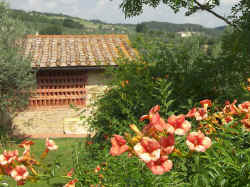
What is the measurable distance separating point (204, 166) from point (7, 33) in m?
9.41

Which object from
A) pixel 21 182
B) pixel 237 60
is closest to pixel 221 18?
pixel 237 60

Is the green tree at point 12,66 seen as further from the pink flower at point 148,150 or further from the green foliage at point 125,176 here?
the pink flower at point 148,150

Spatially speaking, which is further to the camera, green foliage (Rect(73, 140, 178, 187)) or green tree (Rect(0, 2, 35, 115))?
green tree (Rect(0, 2, 35, 115))

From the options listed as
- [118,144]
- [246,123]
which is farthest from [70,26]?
[118,144]

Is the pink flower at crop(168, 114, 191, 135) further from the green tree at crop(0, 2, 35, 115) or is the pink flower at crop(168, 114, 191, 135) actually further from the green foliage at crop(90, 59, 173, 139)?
the green tree at crop(0, 2, 35, 115)

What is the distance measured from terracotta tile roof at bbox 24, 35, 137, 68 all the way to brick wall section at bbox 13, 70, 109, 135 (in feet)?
2.52

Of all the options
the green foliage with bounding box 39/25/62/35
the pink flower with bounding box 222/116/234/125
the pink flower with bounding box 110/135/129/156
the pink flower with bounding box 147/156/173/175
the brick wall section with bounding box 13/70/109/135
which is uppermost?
the green foliage with bounding box 39/25/62/35

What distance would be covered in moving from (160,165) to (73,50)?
36.7 feet

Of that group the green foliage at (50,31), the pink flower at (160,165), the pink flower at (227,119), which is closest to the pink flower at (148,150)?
the pink flower at (160,165)

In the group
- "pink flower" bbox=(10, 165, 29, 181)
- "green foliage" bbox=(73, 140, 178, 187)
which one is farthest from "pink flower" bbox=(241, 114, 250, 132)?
"pink flower" bbox=(10, 165, 29, 181)

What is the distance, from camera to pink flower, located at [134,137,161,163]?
1.10 m

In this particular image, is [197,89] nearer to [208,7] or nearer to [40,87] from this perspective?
[208,7]

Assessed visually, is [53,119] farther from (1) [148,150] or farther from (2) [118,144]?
(1) [148,150]

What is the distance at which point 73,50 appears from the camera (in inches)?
467
